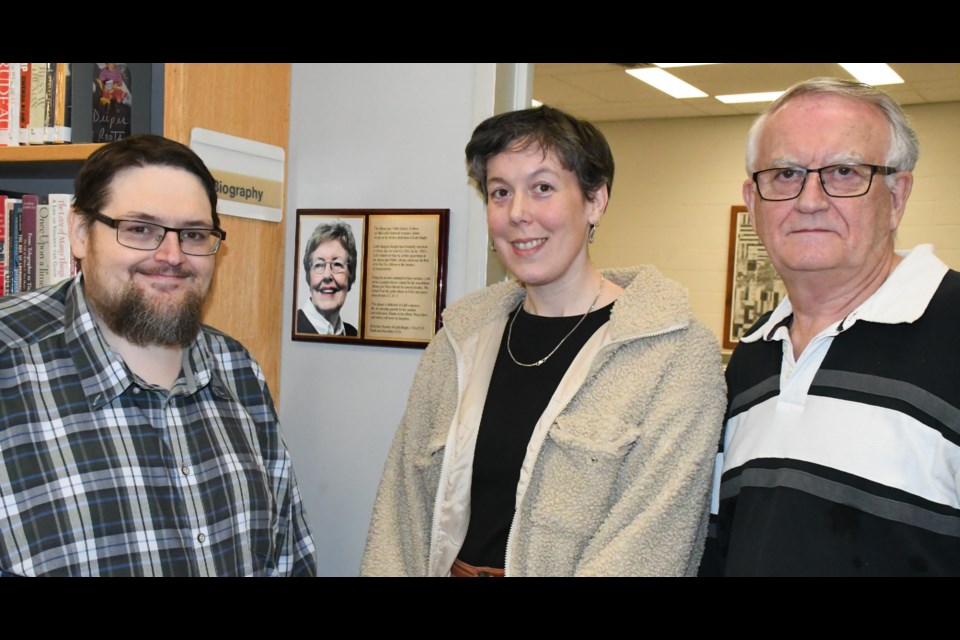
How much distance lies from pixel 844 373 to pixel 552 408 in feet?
1.58

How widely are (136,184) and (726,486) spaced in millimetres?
1207

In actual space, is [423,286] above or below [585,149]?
below

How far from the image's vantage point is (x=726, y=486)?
1.39 meters

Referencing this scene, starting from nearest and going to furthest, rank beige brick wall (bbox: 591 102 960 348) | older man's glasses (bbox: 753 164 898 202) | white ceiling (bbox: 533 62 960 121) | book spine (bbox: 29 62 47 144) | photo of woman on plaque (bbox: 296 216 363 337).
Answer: older man's glasses (bbox: 753 164 898 202)
book spine (bbox: 29 62 47 144)
photo of woman on plaque (bbox: 296 216 363 337)
white ceiling (bbox: 533 62 960 121)
beige brick wall (bbox: 591 102 960 348)

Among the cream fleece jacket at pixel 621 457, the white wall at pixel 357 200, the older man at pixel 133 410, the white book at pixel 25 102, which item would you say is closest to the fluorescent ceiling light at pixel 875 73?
the white wall at pixel 357 200

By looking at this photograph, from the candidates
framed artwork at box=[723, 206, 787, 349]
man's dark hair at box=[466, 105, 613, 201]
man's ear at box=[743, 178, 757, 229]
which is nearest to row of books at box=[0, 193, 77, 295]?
man's dark hair at box=[466, 105, 613, 201]

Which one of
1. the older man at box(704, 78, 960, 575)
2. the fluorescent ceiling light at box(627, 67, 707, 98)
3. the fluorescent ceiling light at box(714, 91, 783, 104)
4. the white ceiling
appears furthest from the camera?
the fluorescent ceiling light at box(714, 91, 783, 104)

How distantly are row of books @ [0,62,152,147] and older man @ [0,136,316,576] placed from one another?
620 millimetres

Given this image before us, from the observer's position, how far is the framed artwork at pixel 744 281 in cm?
664

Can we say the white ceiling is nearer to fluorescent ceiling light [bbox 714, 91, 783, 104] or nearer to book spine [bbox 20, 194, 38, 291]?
fluorescent ceiling light [bbox 714, 91, 783, 104]

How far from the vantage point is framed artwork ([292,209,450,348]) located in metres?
2.09
